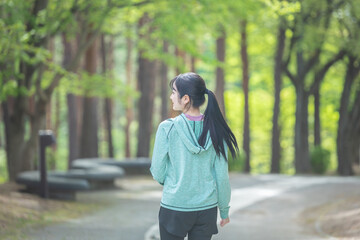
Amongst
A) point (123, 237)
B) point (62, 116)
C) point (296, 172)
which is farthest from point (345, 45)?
point (62, 116)

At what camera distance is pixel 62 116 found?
47.4 meters

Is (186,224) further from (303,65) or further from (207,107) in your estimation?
(303,65)

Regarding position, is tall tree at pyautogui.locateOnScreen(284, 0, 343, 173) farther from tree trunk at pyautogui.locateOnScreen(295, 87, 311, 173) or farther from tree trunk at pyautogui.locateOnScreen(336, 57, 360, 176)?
tree trunk at pyautogui.locateOnScreen(336, 57, 360, 176)

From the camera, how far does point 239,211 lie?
14.1 meters

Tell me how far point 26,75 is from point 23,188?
283 centimetres

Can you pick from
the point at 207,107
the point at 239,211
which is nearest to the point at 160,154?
the point at 207,107

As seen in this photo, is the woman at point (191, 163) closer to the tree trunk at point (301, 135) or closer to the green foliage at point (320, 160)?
the green foliage at point (320, 160)

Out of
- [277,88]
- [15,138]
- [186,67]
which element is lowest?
[15,138]

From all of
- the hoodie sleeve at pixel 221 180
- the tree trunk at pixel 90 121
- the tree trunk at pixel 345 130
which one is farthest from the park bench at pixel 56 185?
the tree trunk at pixel 345 130

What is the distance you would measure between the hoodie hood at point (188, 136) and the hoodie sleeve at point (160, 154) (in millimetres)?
104

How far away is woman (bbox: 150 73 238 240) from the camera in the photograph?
432cm

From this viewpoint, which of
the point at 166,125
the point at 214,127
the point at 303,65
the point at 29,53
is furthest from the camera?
the point at 303,65

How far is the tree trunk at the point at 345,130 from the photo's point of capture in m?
25.7

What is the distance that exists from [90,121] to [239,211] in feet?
42.7
